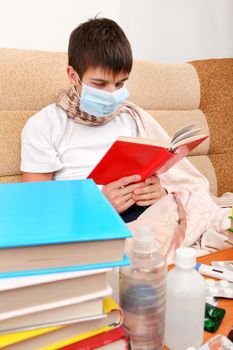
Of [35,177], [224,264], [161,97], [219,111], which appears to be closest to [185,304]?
[224,264]

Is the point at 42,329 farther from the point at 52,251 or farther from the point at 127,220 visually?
the point at 127,220

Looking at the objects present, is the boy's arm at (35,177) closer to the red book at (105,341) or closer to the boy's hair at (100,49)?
the boy's hair at (100,49)

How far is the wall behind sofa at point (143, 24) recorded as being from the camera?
1555 mm

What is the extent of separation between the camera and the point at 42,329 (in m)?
0.41

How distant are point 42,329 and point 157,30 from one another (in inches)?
71.1

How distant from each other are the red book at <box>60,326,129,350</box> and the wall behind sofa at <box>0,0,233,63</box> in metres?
→ 1.39

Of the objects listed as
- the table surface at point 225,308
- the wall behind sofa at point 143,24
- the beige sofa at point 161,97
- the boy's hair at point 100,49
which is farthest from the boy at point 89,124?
the wall behind sofa at point 143,24

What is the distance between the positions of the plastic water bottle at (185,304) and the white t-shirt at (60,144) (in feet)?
2.30

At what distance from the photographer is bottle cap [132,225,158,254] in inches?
18.4

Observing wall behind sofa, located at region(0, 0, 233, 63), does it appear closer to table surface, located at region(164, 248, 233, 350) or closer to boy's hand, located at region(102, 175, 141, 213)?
boy's hand, located at region(102, 175, 141, 213)

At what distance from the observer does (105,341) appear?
0.44 meters

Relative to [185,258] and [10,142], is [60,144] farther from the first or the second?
[185,258]

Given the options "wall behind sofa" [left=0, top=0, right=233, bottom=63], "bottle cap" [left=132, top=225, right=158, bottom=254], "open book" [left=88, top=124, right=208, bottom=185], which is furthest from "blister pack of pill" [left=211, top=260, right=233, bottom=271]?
"wall behind sofa" [left=0, top=0, right=233, bottom=63]

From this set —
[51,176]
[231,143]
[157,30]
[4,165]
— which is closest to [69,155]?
[51,176]
